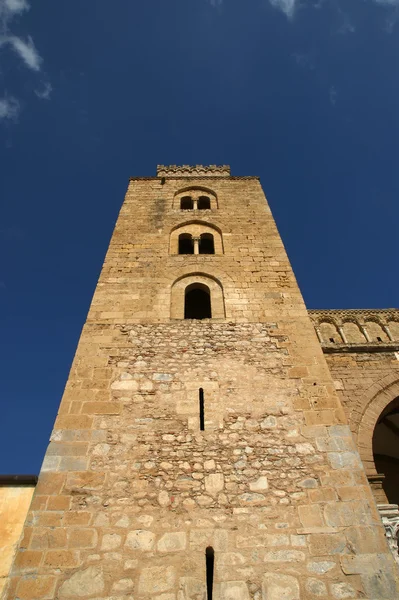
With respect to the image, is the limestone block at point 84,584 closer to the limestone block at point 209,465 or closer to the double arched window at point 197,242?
the limestone block at point 209,465

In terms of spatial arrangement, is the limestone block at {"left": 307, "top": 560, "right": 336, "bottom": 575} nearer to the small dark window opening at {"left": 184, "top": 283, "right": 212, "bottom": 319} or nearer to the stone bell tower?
the stone bell tower

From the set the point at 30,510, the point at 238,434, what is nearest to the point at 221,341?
the point at 238,434

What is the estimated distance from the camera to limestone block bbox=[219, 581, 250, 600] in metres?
4.11

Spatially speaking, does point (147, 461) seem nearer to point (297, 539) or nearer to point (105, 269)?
point (297, 539)

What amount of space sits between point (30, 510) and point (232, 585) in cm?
245

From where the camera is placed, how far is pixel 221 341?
23.1 ft

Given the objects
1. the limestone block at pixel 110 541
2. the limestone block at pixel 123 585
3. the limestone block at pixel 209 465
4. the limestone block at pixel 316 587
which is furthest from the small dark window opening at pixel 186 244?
the limestone block at pixel 316 587

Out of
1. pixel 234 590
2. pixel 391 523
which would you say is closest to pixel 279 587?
pixel 234 590

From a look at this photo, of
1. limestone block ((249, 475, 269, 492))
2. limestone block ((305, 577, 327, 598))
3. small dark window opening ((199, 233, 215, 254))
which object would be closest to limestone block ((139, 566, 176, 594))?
limestone block ((249, 475, 269, 492))

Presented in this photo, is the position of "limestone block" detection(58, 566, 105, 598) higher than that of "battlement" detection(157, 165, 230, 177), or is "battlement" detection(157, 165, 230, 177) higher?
"battlement" detection(157, 165, 230, 177)

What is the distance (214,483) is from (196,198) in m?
9.19

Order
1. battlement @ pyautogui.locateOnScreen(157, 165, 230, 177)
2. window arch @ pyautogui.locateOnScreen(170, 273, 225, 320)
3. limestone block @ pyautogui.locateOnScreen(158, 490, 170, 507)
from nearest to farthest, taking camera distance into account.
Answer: limestone block @ pyautogui.locateOnScreen(158, 490, 170, 507)
window arch @ pyautogui.locateOnScreen(170, 273, 225, 320)
battlement @ pyautogui.locateOnScreen(157, 165, 230, 177)

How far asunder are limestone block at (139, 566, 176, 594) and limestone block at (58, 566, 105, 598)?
0.42 meters

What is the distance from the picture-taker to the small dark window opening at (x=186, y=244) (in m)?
10.5
